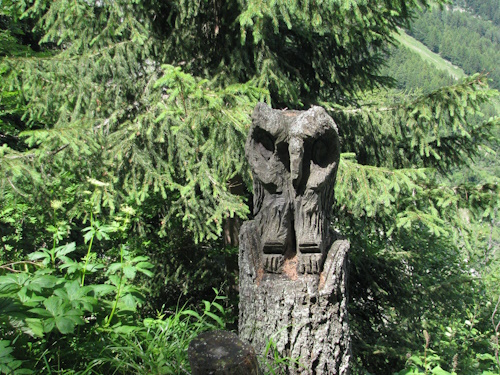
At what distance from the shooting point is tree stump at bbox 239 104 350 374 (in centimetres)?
254

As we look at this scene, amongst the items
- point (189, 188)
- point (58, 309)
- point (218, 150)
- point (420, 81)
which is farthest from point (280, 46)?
point (420, 81)

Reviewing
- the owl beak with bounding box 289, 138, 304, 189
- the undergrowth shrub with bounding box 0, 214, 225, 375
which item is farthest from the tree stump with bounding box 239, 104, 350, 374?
the undergrowth shrub with bounding box 0, 214, 225, 375

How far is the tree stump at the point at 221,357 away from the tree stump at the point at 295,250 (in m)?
0.70

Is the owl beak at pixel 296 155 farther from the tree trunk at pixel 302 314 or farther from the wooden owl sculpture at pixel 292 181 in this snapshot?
the tree trunk at pixel 302 314

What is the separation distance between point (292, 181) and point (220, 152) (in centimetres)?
205

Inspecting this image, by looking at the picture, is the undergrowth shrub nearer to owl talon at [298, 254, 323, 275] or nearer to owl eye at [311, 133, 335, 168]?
owl talon at [298, 254, 323, 275]

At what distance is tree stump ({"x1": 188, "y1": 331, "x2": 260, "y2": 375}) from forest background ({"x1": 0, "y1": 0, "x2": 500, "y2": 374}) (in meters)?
0.77

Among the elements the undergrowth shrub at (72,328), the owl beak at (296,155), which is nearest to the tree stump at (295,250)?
the owl beak at (296,155)

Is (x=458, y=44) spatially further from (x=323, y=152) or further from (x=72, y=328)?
(x=72, y=328)

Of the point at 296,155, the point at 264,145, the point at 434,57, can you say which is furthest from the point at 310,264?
the point at 434,57

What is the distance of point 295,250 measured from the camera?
2805mm

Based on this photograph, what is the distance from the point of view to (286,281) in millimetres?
2619

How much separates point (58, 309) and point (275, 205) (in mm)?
1391

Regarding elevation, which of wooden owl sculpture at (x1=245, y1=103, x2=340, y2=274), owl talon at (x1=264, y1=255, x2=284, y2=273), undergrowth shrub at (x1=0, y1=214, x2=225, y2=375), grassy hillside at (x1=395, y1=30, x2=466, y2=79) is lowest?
undergrowth shrub at (x1=0, y1=214, x2=225, y2=375)
